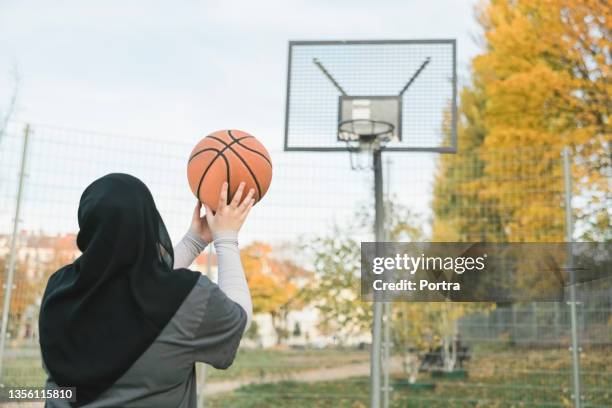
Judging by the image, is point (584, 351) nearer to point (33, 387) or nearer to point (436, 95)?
point (436, 95)

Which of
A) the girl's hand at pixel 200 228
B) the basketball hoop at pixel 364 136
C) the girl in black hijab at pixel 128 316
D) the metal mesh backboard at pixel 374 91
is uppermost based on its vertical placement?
the metal mesh backboard at pixel 374 91

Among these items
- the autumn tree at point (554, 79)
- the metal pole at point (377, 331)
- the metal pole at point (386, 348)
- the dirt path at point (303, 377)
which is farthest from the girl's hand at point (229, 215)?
the autumn tree at point (554, 79)

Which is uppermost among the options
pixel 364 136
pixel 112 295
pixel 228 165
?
pixel 364 136

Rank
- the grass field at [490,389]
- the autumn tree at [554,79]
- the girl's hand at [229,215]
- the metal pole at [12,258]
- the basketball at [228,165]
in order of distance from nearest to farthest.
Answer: the girl's hand at [229,215]
the basketball at [228,165]
the metal pole at [12,258]
the grass field at [490,389]
the autumn tree at [554,79]

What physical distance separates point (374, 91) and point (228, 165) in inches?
156

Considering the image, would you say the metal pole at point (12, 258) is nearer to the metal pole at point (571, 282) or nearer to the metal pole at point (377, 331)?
the metal pole at point (377, 331)

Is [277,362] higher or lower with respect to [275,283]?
lower

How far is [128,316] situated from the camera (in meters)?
1.34

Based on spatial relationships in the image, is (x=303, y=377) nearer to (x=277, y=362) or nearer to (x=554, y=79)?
(x=277, y=362)

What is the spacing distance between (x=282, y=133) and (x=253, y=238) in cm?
105

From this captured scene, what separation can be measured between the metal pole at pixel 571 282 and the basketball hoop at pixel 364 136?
1.60 meters

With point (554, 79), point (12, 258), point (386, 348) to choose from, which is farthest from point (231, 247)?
point (554, 79)

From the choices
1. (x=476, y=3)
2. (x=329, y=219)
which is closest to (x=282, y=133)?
(x=329, y=219)

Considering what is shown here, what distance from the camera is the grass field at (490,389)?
17.7ft
